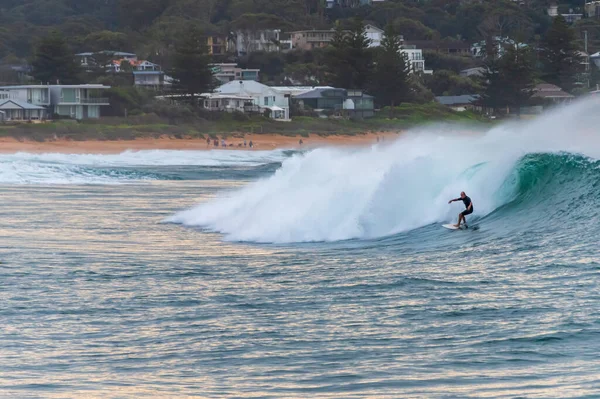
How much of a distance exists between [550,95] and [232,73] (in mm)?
36275

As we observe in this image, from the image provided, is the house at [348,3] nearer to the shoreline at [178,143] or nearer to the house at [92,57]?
the house at [92,57]

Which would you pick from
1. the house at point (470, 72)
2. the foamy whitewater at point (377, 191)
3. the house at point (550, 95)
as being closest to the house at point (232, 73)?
the house at point (470, 72)

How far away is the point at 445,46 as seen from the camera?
509ft

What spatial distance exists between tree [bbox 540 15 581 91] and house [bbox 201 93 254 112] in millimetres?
37541

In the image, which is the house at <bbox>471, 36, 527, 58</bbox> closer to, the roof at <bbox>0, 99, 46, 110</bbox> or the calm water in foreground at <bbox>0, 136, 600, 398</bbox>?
the roof at <bbox>0, 99, 46, 110</bbox>

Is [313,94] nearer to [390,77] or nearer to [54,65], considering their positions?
[390,77]

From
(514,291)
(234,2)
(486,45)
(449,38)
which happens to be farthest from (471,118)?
(514,291)

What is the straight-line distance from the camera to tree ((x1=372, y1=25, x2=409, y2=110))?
104875 mm

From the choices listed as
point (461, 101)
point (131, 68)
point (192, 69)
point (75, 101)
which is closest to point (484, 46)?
point (461, 101)

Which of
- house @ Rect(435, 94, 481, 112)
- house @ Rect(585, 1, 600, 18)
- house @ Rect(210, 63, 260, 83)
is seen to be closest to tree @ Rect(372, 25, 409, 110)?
house @ Rect(435, 94, 481, 112)

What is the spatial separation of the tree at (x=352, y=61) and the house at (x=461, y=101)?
29.3 ft

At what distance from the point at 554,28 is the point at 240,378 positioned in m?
111

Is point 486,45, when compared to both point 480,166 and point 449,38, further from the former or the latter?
point 480,166

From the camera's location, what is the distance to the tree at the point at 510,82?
4114 inches
